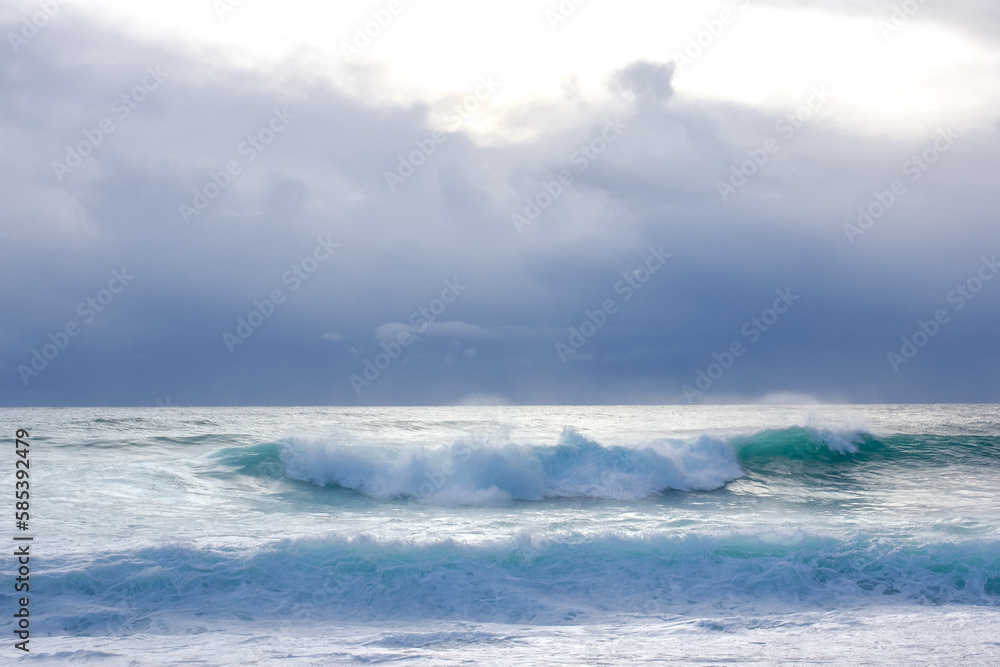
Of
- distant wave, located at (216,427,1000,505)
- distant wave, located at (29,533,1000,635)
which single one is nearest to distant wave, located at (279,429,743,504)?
distant wave, located at (216,427,1000,505)

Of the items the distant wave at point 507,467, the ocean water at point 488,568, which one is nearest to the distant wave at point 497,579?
the ocean water at point 488,568

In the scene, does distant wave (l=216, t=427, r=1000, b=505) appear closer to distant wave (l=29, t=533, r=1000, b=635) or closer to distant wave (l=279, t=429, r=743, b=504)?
distant wave (l=279, t=429, r=743, b=504)

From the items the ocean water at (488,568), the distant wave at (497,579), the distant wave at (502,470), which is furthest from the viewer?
the distant wave at (502,470)

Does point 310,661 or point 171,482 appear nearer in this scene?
point 310,661

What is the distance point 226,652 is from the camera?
21.2 feet

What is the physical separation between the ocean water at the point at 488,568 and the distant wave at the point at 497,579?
0.10 feet

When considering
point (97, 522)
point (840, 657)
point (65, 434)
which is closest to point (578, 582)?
point (840, 657)

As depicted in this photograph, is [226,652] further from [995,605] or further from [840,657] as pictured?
[995,605]

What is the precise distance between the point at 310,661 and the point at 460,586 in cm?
275

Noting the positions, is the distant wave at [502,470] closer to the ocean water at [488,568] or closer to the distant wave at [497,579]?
the ocean water at [488,568]

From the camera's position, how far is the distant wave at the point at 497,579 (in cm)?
791

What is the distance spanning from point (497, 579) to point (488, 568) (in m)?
0.31

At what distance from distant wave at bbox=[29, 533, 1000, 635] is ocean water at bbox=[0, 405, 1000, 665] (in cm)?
3

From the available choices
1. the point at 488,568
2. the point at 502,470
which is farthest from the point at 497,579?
the point at 502,470
